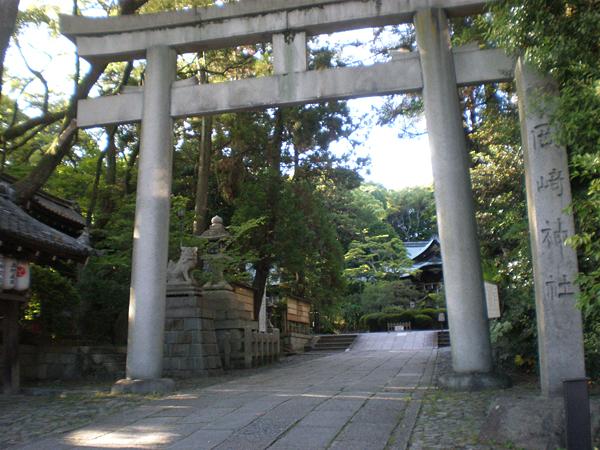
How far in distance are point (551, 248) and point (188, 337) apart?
806 centimetres

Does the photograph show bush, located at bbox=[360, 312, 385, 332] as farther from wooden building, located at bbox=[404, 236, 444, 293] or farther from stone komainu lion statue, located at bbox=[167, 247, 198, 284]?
stone komainu lion statue, located at bbox=[167, 247, 198, 284]

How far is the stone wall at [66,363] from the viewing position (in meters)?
11.1

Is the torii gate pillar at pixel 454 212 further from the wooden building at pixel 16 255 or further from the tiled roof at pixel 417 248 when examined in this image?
the tiled roof at pixel 417 248

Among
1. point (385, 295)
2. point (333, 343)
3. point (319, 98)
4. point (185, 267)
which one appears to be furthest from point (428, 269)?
point (319, 98)

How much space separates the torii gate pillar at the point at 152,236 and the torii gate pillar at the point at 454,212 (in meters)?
4.14

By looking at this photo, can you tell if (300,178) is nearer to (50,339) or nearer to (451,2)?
(50,339)

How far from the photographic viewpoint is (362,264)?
3262cm

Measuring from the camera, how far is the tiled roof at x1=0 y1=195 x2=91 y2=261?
7.96 meters

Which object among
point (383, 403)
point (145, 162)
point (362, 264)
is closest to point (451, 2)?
point (145, 162)

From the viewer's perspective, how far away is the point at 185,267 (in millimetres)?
12711

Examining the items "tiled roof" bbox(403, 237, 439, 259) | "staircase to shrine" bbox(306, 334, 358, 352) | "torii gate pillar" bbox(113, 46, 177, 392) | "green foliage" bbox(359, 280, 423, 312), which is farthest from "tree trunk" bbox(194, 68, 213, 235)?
"tiled roof" bbox(403, 237, 439, 259)

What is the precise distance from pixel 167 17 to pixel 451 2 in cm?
450

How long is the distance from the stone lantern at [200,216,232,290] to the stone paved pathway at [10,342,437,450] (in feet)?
18.1

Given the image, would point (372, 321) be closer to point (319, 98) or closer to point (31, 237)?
point (319, 98)
